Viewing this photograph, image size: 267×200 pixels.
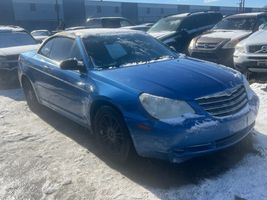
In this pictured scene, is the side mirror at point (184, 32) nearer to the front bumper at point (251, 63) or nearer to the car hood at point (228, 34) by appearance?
the car hood at point (228, 34)

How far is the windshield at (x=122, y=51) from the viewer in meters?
5.02

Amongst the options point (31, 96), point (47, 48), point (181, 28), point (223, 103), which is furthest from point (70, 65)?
point (181, 28)

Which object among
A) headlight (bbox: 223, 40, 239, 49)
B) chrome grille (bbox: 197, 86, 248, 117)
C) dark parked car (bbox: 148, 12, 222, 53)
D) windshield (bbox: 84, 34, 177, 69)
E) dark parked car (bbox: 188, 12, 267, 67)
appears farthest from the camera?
dark parked car (bbox: 148, 12, 222, 53)

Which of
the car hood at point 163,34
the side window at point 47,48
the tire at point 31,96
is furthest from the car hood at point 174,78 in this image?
the car hood at point 163,34

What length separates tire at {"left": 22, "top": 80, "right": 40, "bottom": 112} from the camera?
6.98 meters

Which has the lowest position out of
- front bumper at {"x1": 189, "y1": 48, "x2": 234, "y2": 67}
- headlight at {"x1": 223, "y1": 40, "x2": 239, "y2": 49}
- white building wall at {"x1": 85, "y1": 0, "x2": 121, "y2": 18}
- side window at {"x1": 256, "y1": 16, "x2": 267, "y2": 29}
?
white building wall at {"x1": 85, "y1": 0, "x2": 121, "y2": 18}

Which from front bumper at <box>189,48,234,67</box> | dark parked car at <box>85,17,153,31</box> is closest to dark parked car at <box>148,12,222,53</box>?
front bumper at <box>189,48,234,67</box>

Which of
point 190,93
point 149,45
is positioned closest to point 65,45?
point 149,45

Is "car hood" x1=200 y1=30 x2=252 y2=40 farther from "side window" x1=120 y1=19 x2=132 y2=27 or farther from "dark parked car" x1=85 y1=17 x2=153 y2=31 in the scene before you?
"side window" x1=120 y1=19 x2=132 y2=27

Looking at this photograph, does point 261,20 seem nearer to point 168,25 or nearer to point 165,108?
point 168,25

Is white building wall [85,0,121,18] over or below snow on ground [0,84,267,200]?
below

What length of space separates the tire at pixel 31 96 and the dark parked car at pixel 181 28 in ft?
20.5

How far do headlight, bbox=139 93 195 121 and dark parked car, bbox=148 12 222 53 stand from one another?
28.7ft

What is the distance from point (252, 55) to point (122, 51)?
3.72m
